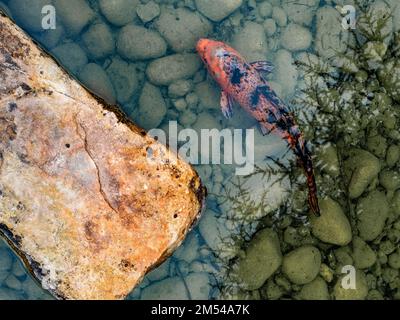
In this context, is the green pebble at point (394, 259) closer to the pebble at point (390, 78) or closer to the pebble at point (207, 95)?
the pebble at point (390, 78)

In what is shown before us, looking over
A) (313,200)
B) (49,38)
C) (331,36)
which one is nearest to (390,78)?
(331,36)

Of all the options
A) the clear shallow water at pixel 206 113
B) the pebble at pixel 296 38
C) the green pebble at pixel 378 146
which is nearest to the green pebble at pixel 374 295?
the clear shallow water at pixel 206 113

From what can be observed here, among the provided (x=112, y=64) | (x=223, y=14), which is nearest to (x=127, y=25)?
(x=112, y=64)

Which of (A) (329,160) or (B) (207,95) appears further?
(B) (207,95)

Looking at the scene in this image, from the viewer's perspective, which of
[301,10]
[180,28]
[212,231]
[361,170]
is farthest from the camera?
[301,10]

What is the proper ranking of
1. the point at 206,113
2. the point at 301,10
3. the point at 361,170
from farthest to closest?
1. the point at 301,10
2. the point at 206,113
3. the point at 361,170

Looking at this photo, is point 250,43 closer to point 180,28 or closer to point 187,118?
point 180,28
